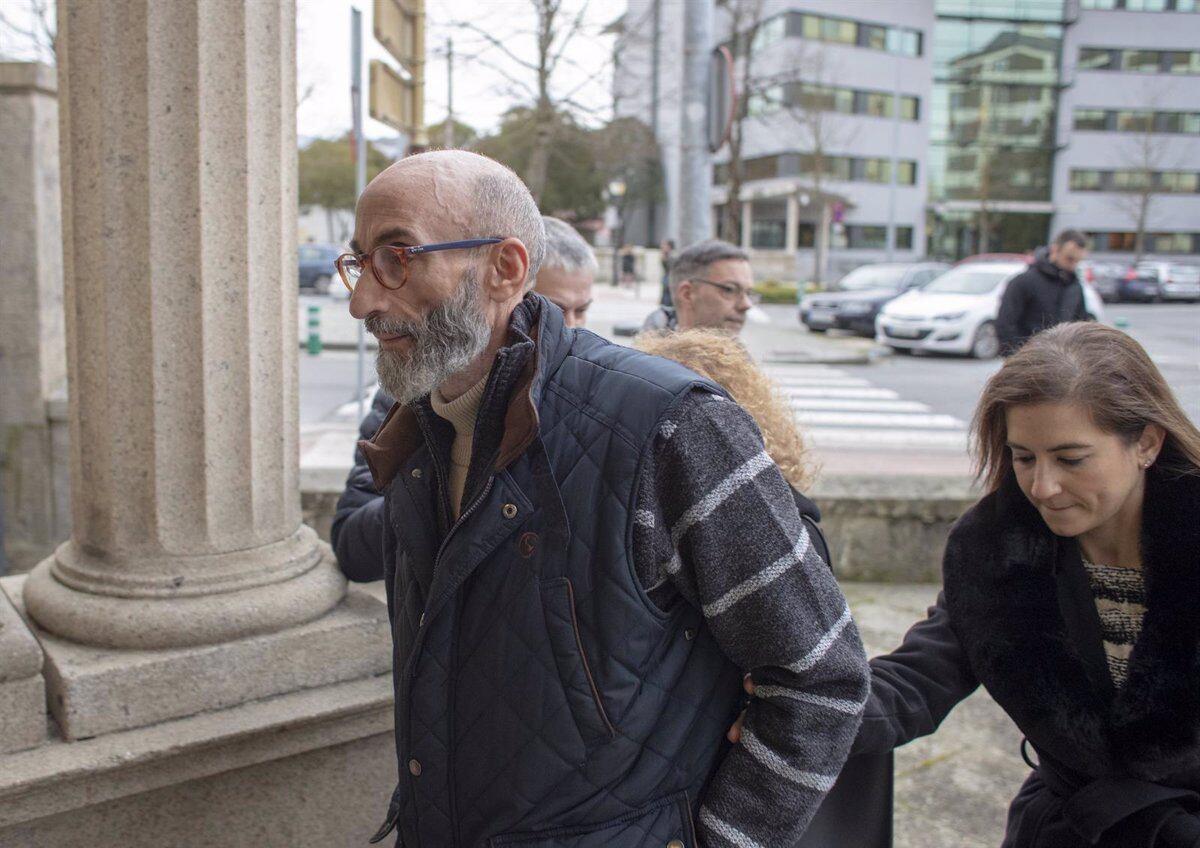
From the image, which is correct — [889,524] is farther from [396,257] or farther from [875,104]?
[875,104]

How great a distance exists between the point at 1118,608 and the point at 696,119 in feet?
23.0

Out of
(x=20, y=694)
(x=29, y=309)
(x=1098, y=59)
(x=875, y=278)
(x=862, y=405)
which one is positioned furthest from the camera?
(x=1098, y=59)

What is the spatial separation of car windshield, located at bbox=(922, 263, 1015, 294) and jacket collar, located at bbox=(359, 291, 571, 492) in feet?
55.6

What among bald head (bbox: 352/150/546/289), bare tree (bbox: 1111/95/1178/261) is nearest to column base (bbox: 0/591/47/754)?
bald head (bbox: 352/150/546/289)

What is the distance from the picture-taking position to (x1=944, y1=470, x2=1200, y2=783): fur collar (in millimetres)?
1790

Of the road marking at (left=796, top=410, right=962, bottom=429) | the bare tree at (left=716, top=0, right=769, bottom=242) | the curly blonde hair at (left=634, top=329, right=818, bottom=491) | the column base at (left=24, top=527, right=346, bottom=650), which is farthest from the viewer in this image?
the bare tree at (left=716, top=0, right=769, bottom=242)

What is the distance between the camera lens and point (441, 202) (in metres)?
1.62

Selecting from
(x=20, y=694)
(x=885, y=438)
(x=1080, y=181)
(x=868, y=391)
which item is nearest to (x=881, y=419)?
(x=885, y=438)

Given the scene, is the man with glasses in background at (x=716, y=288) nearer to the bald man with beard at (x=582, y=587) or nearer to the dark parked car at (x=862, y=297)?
the bald man with beard at (x=582, y=587)

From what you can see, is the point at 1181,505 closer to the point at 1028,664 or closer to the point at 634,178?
Answer: the point at 1028,664

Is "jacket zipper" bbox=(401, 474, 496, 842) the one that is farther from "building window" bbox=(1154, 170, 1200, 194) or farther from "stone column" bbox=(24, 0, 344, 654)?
"building window" bbox=(1154, 170, 1200, 194)

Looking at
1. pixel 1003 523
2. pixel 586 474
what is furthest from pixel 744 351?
pixel 586 474

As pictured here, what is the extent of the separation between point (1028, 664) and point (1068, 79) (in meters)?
61.2

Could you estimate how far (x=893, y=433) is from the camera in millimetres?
10906
